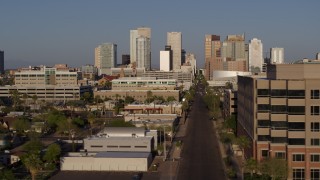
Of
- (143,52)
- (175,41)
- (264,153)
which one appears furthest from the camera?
(175,41)

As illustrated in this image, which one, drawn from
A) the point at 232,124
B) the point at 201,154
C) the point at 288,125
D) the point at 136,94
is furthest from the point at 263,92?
the point at 136,94

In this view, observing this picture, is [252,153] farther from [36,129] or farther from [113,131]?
[36,129]

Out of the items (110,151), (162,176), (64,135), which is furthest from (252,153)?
(64,135)

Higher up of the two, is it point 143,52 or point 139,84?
point 143,52

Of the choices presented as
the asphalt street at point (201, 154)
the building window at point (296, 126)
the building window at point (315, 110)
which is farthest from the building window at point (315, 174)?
the asphalt street at point (201, 154)

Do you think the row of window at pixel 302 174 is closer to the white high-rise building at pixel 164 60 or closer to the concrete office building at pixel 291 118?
the concrete office building at pixel 291 118

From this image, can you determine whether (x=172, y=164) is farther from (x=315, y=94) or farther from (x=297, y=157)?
(x=315, y=94)

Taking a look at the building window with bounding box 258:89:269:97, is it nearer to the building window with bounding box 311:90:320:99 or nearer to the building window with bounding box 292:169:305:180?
the building window with bounding box 311:90:320:99
